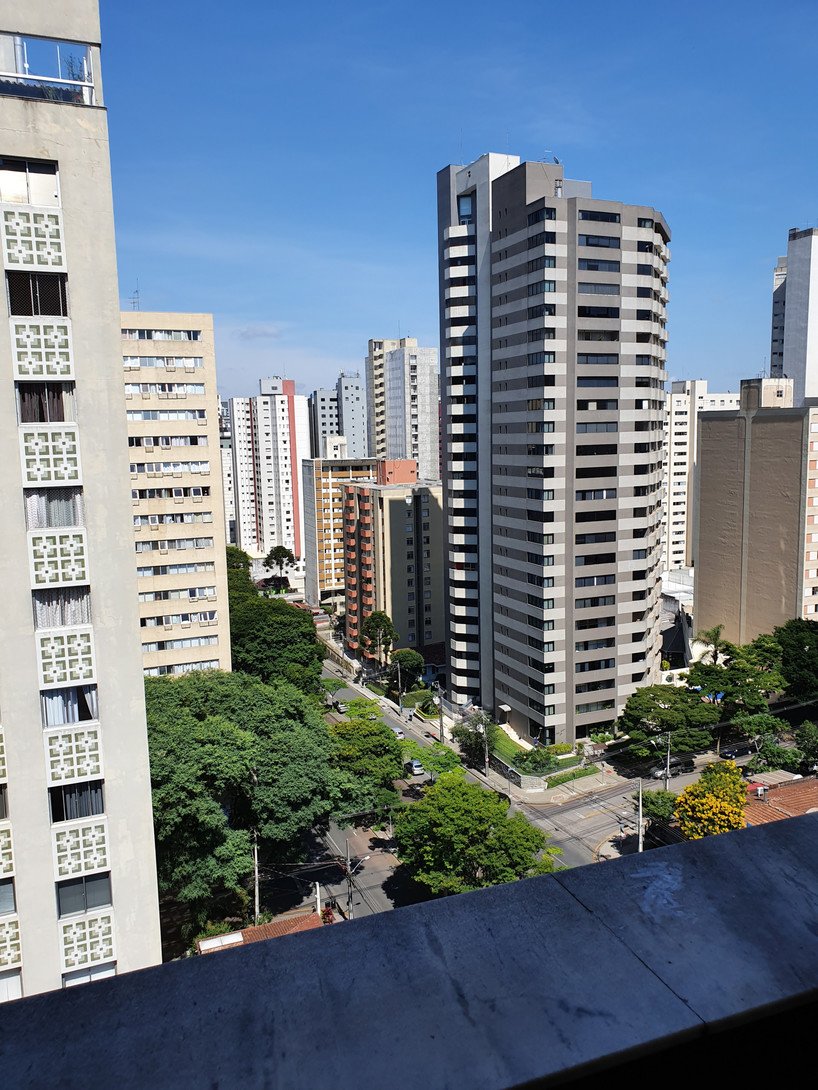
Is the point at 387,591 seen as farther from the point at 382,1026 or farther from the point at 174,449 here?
the point at 382,1026

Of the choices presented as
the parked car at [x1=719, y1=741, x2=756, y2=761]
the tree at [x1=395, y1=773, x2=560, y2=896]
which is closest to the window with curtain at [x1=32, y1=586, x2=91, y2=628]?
the tree at [x1=395, y1=773, x2=560, y2=896]

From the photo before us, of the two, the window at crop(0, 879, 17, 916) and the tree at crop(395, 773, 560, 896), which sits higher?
the window at crop(0, 879, 17, 916)

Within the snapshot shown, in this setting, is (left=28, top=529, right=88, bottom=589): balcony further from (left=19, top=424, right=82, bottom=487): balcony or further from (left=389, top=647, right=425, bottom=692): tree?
(left=389, top=647, right=425, bottom=692): tree

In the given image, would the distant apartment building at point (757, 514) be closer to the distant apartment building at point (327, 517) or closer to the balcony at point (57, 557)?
the distant apartment building at point (327, 517)

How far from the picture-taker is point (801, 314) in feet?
227

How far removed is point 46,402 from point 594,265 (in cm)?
2668

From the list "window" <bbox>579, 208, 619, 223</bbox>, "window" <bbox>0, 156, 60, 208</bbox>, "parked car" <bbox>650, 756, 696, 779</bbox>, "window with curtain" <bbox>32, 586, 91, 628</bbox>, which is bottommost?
"parked car" <bbox>650, 756, 696, 779</bbox>

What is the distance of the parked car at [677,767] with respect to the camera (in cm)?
3155

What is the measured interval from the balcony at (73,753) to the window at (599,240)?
91.9ft

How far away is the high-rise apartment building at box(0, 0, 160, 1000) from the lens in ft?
35.8

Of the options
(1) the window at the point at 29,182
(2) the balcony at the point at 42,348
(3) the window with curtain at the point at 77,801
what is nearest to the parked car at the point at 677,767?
(3) the window with curtain at the point at 77,801

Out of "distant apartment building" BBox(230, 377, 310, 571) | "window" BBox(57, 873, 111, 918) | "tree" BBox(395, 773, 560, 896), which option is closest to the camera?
"window" BBox(57, 873, 111, 918)

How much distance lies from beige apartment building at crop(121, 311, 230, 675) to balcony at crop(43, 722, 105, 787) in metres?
18.4

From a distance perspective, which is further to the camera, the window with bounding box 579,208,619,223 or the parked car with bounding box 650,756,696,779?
the window with bounding box 579,208,619,223
